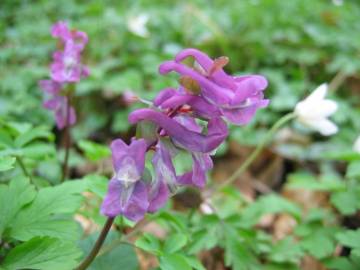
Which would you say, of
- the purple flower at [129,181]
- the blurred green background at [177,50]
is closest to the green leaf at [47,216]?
the purple flower at [129,181]

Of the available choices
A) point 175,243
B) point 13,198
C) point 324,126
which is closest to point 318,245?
point 324,126

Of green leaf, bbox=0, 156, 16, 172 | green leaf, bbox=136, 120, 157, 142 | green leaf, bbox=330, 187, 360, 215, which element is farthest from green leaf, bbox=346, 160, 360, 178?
green leaf, bbox=0, 156, 16, 172

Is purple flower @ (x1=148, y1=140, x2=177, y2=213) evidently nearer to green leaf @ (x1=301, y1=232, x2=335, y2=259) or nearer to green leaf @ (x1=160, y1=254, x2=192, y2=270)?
green leaf @ (x1=160, y1=254, x2=192, y2=270)

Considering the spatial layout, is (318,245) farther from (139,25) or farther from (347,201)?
(139,25)

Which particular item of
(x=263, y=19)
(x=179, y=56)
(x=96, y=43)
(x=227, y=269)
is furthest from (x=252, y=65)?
(x=179, y=56)

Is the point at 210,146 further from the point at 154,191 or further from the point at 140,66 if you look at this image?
the point at 140,66

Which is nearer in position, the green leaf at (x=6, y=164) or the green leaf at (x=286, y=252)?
the green leaf at (x=6, y=164)

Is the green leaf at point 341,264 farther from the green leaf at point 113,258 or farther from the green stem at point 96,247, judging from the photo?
the green stem at point 96,247
